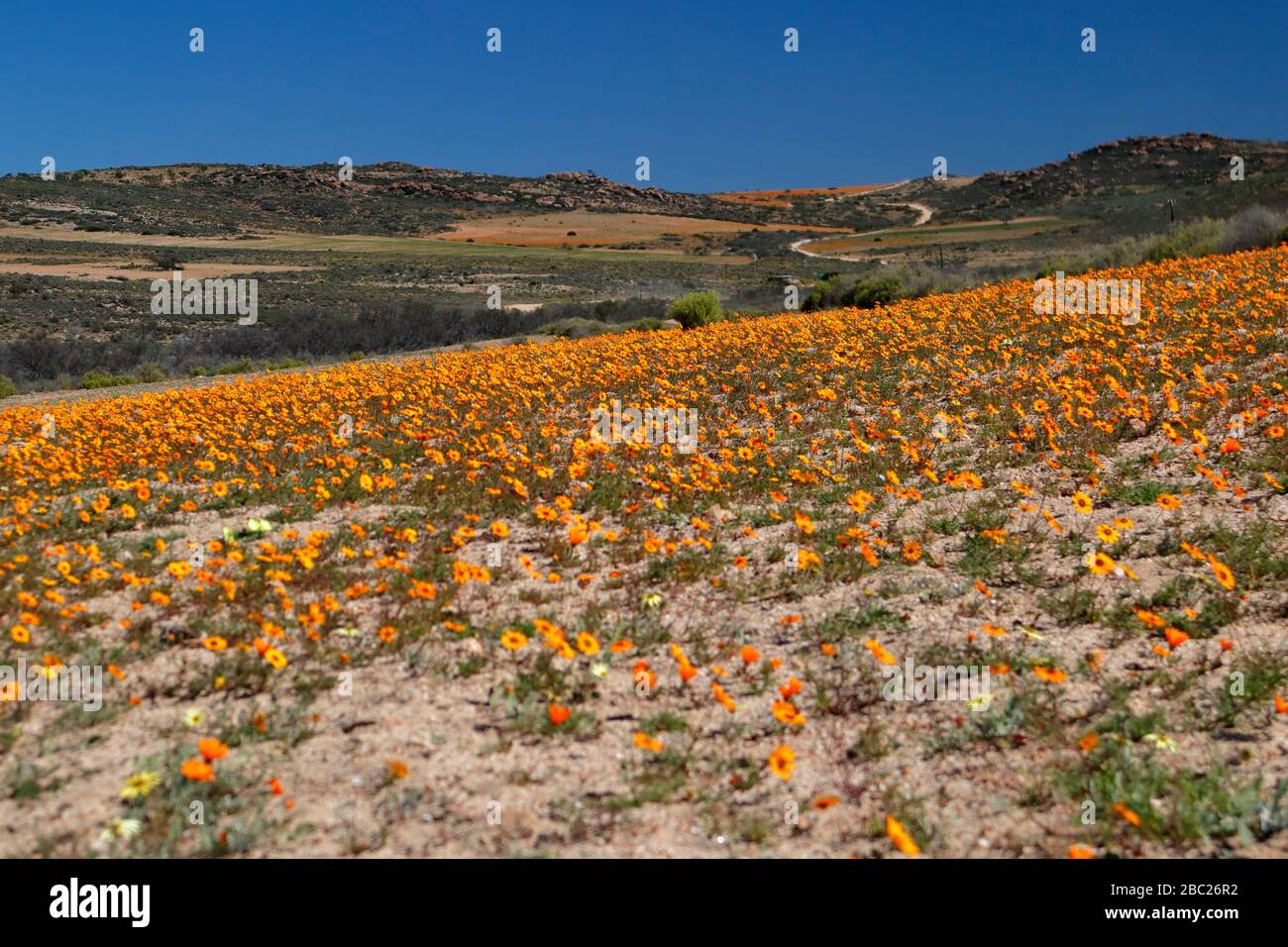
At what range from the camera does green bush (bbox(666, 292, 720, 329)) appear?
83.6 feet

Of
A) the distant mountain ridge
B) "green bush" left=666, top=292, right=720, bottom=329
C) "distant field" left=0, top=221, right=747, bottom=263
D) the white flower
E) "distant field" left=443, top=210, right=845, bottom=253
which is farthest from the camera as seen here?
"distant field" left=443, top=210, right=845, bottom=253

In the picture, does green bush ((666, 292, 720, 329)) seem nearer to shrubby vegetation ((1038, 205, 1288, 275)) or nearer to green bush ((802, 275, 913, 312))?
green bush ((802, 275, 913, 312))

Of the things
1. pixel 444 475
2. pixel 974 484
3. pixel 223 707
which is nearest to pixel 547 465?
pixel 444 475

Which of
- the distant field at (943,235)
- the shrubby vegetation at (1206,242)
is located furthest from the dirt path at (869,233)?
the shrubby vegetation at (1206,242)

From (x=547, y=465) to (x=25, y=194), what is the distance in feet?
297

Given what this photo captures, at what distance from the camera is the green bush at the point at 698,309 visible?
25.5 meters

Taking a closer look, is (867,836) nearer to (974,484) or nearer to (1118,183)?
(974,484)

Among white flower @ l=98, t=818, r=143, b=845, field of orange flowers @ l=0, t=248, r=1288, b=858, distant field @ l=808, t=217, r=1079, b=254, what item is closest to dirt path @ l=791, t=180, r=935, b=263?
distant field @ l=808, t=217, r=1079, b=254

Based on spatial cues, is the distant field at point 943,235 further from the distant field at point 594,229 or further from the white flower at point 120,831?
the white flower at point 120,831

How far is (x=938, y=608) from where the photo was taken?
5090 mm

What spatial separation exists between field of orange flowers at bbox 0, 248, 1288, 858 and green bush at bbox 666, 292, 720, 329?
54.2ft

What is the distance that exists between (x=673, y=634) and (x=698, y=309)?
21.6 meters

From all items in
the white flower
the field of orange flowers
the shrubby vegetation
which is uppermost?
the shrubby vegetation

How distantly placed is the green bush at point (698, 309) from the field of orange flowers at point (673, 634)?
1651 centimetres
